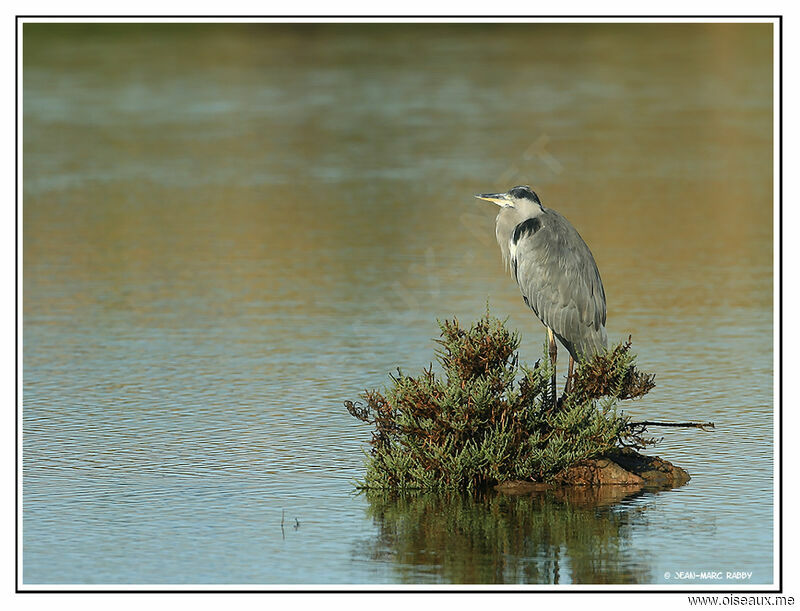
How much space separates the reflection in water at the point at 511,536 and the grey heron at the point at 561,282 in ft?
4.67

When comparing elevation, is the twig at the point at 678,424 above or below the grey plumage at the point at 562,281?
below

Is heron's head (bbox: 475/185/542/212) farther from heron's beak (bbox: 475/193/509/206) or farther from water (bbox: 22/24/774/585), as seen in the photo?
water (bbox: 22/24/774/585)

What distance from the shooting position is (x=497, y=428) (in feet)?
32.6

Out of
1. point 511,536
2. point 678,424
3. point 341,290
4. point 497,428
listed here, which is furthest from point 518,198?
point 341,290

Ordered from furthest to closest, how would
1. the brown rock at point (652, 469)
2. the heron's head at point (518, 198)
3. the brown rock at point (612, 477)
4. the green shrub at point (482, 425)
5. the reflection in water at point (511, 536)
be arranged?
the heron's head at point (518, 198)
the brown rock at point (652, 469)
the brown rock at point (612, 477)
the green shrub at point (482, 425)
the reflection in water at point (511, 536)

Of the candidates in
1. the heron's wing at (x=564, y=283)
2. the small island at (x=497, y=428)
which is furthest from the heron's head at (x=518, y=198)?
the small island at (x=497, y=428)

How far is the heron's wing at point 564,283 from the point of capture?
11.2 meters

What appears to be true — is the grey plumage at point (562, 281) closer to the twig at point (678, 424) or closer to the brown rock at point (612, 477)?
the twig at point (678, 424)

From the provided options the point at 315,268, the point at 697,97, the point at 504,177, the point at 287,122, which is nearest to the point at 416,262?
the point at 315,268

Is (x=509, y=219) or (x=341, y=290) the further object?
(x=341, y=290)

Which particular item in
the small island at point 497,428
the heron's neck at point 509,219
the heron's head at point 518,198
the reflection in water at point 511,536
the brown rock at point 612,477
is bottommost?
the reflection in water at point 511,536

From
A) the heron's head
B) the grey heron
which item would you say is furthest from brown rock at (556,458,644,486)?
→ the heron's head

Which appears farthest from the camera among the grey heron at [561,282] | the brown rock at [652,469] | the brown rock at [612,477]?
A: the grey heron at [561,282]

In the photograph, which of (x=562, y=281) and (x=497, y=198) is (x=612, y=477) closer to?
(x=562, y=281)
